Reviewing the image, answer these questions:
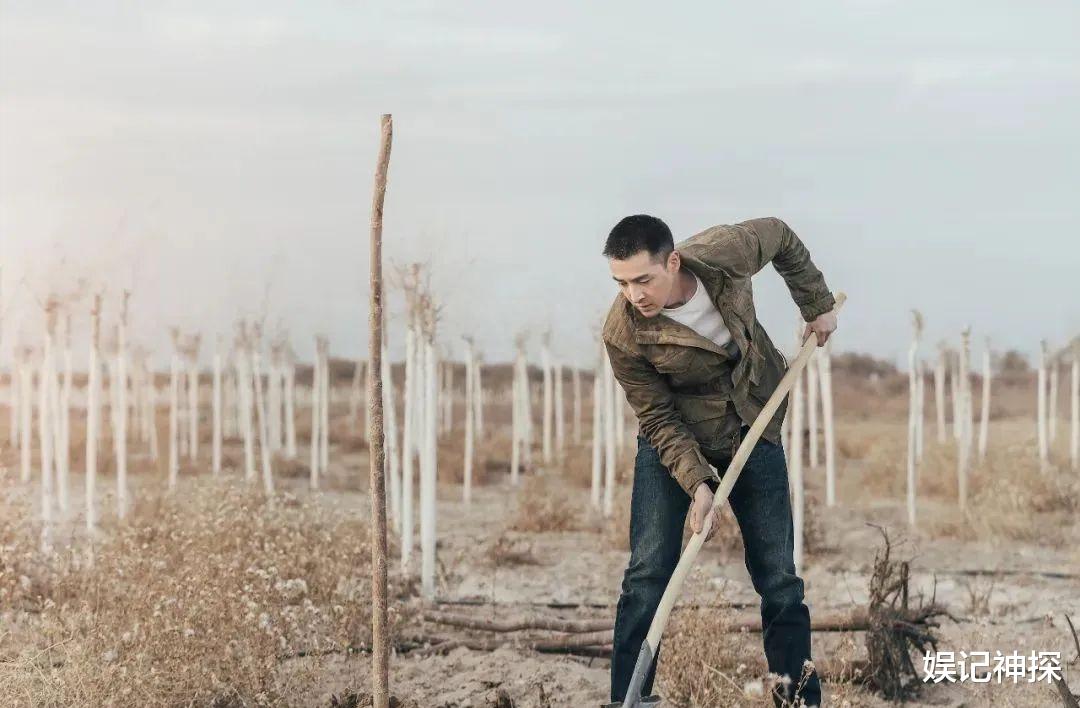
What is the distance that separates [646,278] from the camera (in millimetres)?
3316

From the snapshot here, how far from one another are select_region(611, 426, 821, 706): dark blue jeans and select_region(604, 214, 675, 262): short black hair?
0.70 m

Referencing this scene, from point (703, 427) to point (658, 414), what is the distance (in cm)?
17

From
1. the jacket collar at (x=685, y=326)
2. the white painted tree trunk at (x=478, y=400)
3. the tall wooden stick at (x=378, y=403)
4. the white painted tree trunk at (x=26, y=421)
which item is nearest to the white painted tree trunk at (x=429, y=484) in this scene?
the tall wooden stick at (x=378, y=403)

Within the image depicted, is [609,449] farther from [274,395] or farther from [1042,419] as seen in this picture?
[274,395]

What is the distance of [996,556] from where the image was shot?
30.1 ft

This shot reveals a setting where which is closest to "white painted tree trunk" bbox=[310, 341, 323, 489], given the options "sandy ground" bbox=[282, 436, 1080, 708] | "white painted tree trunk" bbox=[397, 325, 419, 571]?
"sandy ground" bbox=[282, 436, 1080, 708]

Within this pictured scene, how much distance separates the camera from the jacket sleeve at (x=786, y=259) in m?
3.73

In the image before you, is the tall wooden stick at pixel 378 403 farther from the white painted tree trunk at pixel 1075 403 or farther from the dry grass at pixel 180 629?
the white painted tree trunk at pixel 1075 403

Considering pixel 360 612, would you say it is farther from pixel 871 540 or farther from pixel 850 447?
pixel 850 447

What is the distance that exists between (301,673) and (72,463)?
56.6 ft

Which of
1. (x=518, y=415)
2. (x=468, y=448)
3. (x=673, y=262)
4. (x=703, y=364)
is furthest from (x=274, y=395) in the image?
(x=673, y=262)

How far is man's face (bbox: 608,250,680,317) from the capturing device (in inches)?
129

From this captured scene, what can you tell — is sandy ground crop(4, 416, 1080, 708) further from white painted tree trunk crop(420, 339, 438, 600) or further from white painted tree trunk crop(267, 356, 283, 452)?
white painted tree trunk crop(267, 356, 283, 452)

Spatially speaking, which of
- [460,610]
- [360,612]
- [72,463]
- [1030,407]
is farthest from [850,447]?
[1030,407]
